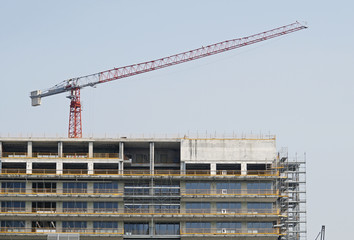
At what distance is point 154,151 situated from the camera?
194 metres

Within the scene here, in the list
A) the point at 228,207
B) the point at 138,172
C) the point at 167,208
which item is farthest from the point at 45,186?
the point at 228,207

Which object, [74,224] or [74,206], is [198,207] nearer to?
[74,206]

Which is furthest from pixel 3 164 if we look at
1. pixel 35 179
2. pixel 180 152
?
pixel 180 152

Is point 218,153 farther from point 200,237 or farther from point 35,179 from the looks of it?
point 35,179

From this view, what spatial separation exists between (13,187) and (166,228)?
1245 inches

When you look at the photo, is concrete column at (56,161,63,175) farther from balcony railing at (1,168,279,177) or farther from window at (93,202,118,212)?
window at (93,202,118,212)

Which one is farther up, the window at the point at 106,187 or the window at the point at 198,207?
the window at the point at 106,187

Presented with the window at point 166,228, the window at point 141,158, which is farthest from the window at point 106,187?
the window at point 166,228

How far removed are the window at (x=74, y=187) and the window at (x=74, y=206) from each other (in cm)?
248

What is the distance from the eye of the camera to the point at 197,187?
184500 millimetres

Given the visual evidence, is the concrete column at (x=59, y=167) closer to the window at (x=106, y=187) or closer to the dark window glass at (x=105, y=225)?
the window at (x=106, y=187)

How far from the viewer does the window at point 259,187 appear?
185m

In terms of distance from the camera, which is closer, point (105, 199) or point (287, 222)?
point (105, 199)

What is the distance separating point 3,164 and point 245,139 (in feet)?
162
